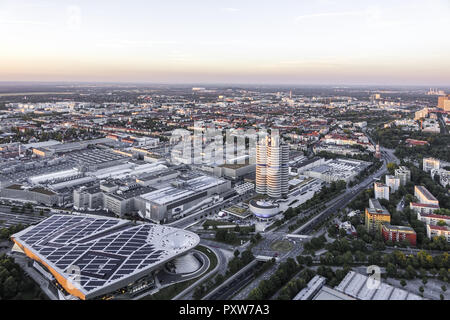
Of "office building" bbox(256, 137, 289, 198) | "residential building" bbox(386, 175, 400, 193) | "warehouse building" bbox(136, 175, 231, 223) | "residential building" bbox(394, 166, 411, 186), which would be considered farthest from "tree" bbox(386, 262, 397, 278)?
"residential building" bbox(394, 166, 411, 186)

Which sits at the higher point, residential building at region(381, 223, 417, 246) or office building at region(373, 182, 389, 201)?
office building at region(373, 182, 389, 201)

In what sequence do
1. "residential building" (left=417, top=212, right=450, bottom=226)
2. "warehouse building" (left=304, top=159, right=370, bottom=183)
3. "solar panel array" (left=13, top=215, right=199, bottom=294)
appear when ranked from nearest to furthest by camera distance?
"solar panel array" (left=13, top=215, right=199, bottom=294)
"residential building" (left=417, top=212, right=450, bottom=226)
"warehouse building" (left=304, top=159, right=370, bottom=183)

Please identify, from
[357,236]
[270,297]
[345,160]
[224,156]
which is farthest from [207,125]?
[270,297]

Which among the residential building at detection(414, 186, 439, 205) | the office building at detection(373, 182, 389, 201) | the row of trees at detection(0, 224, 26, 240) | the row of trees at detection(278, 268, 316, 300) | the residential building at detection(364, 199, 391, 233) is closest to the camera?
the row of trees at detection(278, 268, 316, 300)

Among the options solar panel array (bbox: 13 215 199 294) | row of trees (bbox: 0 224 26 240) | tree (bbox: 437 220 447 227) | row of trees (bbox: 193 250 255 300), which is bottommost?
row of trees (bbox: 193 250 255 300)

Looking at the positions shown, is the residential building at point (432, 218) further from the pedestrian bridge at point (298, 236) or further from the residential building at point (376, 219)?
the pedestrian bridge at point (298, 236)

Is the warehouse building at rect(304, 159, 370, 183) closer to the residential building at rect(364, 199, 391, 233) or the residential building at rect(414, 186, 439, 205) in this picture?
the residential building at rect(414, 186, 439, 205)
